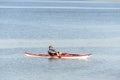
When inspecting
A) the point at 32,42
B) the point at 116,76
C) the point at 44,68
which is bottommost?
the point at 116,76

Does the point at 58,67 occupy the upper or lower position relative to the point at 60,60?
lower

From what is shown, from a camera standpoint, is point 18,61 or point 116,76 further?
point 18,61

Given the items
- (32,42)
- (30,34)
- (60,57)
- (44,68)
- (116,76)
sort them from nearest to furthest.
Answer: (116,76) < (44,68) < (60,57) < (32,42) < (30,34)

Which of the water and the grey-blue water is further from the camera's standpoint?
the grey-blue water

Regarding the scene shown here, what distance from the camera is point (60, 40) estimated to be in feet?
280

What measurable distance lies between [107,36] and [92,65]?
30206 mm

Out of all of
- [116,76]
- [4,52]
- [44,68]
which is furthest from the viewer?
[4,52]

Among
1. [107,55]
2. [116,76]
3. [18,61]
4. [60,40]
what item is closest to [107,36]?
[60,40]

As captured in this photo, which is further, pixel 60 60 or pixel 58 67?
pixel 60 60

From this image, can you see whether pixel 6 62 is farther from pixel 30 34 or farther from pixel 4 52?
pixel 30 34

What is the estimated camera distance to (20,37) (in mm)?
88688

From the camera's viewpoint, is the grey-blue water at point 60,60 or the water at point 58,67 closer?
the water at point 58,67

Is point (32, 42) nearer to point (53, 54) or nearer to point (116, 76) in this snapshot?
point (53, 54)

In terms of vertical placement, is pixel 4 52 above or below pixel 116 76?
above
